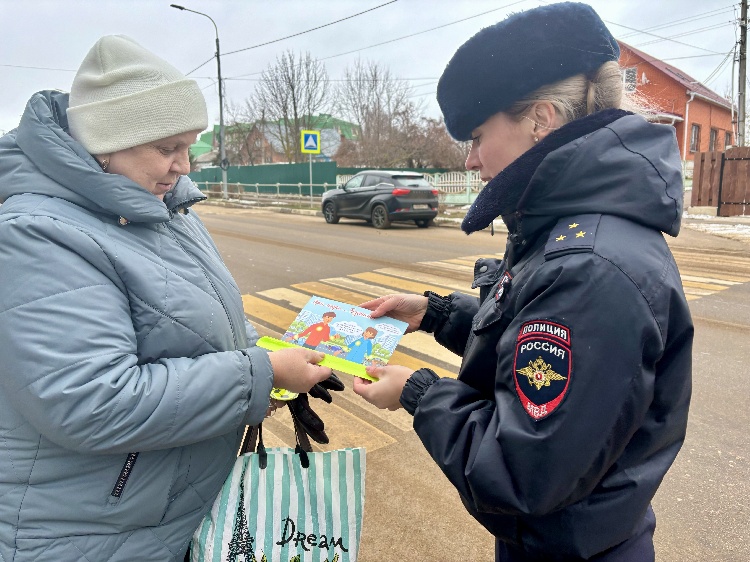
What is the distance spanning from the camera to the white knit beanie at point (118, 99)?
138 centimetres

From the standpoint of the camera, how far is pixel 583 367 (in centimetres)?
104

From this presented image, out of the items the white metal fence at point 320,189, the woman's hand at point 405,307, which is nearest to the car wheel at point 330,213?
the white metal fence at point 320,189

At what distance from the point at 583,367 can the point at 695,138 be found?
3768cm

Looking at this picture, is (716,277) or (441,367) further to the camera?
(716,277)

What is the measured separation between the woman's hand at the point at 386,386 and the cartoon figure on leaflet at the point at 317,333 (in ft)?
0.86

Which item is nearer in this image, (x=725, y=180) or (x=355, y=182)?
(x=355, y=182)

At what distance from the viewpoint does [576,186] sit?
1180 millimetres

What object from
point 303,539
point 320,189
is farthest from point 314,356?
point 320,189

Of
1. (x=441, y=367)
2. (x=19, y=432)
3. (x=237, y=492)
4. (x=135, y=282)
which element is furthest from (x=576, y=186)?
(x=441, y=367)

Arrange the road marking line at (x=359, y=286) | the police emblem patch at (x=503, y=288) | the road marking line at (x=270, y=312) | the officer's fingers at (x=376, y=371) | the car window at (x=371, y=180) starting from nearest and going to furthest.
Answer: the police emblem patch at (x=503, y=288)
the officer's fingers at (x=376, y=371)
the road marking line at (x=270, y=312)
the road marking line at (x=359, y=286)
the car window at (x=371, y=180)

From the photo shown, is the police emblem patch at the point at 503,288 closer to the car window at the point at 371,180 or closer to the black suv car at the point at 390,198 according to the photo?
the black suv car at the point at 390,198

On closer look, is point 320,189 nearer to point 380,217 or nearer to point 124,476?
point 380,217

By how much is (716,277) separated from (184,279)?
27.7 ft

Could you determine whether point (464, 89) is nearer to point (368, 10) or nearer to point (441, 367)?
point (441, 367)
